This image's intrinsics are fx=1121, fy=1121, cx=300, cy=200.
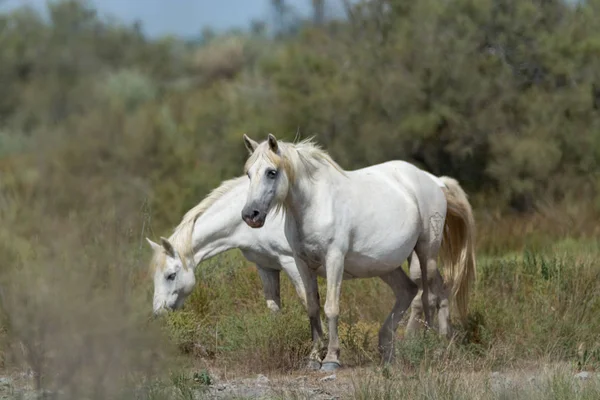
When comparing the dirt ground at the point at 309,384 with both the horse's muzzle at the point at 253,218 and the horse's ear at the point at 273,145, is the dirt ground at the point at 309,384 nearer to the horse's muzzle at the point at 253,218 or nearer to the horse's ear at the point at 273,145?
the horse's muzzle at the point at 253,218

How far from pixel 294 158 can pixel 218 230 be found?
1.97 metres

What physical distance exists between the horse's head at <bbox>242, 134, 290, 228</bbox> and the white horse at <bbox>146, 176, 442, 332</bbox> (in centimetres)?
161

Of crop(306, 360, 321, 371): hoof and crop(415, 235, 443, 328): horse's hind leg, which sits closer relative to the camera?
crop(306, 360, 321, 371): hoof

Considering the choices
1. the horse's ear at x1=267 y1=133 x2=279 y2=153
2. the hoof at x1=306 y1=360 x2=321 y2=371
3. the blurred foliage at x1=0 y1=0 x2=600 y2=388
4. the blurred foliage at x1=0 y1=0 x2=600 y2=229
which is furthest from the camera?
the blurred foliage at x1=0 y1=0 x2=600 y2=229

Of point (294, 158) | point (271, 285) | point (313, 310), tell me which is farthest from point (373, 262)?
point (271, 285)

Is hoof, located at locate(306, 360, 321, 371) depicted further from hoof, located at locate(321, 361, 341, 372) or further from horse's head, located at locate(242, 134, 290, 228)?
horse's head, located at locate(242, 134, 290, 228)

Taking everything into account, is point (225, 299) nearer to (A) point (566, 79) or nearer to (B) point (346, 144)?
(B) point (346, 144)

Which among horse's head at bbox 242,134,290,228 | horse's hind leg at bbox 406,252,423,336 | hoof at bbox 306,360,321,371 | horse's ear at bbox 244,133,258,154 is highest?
horse's ear at bbox 244,133,258,154

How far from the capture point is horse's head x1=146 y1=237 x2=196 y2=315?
34.9 feet

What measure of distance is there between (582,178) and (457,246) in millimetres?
11920

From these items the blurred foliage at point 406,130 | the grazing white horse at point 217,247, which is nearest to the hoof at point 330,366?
the blurred foliage at point 406,130

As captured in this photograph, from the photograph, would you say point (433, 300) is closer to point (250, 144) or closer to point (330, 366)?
point (330, 366)

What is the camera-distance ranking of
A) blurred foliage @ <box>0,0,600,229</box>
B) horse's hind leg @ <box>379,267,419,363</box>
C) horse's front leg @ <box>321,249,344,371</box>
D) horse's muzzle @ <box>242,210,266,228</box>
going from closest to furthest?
horse's muzzle @ <box>242,210,266,228</box>, horse's front leg @ <box>321,249,344,371</box>, horse's hind leg @ <box>379,267,419,363</box>, blurred foliage @ <box>0,0,600,229</box>

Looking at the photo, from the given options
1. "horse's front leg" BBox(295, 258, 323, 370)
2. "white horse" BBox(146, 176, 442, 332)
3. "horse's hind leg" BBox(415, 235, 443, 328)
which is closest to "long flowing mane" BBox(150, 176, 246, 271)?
"white horse" BBox(146, 176, 442, 332)
